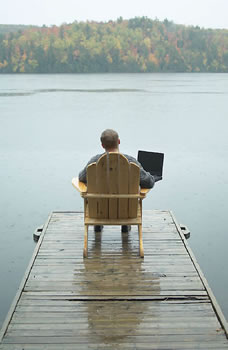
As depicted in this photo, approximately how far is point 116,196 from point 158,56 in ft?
307

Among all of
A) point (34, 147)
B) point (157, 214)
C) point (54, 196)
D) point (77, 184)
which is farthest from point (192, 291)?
point (34, 147)

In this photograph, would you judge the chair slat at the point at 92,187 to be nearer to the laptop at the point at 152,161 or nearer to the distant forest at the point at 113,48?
the laptop at the point at 152,161

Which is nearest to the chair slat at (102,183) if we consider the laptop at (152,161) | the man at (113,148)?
the man at (113,148)

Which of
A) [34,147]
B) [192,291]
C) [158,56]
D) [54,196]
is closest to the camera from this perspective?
[192,291]

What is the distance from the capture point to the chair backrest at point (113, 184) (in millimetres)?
3668

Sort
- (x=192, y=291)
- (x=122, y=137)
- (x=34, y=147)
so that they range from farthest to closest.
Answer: (x=122, y=137) < (x=34, y=147) < (x=192, y=291)

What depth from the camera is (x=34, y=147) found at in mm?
12250

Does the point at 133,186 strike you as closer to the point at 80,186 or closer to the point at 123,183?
the point at 123,183

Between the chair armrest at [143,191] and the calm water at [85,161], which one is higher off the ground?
the chair armrest at [143,191]

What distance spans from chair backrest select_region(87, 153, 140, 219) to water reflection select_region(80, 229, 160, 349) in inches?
13.4

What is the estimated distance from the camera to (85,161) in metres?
10.3

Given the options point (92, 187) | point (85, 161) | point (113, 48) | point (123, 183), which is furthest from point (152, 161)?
point (113, 48)

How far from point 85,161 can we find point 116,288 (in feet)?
23.6

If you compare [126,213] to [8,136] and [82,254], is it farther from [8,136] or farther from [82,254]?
[8,136]
